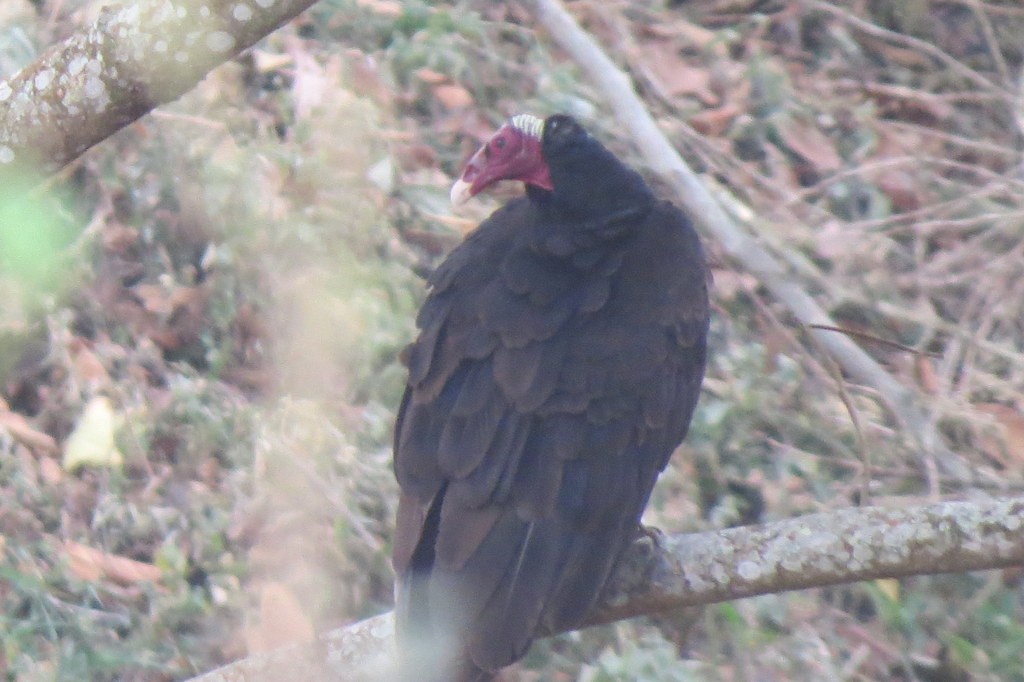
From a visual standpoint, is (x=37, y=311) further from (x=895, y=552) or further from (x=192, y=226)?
(x=895, y=552)

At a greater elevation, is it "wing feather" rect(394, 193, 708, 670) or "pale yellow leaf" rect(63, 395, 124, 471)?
"wing feather" rect(394, 193, 708, 670)

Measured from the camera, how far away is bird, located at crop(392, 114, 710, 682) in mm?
2584

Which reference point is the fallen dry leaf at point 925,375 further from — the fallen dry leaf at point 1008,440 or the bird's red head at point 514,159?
the bird's red head at point 514,159

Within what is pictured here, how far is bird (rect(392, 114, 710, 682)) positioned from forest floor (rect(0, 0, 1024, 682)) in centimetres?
28

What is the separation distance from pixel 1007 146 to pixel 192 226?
3114mm

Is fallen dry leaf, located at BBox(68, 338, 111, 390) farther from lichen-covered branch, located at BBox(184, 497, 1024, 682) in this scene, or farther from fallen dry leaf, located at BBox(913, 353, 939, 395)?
fallen dry leaf, located at BBox(913, 353, 939, 395)

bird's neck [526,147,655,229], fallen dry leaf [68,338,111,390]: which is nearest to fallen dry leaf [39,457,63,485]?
fallen dry leaf [68,338,111,390]

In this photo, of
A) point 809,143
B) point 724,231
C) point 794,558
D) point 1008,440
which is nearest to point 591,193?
point 724,231

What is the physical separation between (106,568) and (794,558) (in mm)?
2163

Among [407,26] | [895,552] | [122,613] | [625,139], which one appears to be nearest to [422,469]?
[895,552]

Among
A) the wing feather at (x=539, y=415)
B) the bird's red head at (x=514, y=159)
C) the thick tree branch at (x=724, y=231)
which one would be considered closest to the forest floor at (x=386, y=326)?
the thick tree branch at (x=724, y=231)

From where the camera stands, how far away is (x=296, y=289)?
4.18 meters

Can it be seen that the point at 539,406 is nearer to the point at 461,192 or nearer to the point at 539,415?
the point at 539,415

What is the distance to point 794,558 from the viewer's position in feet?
8.14
